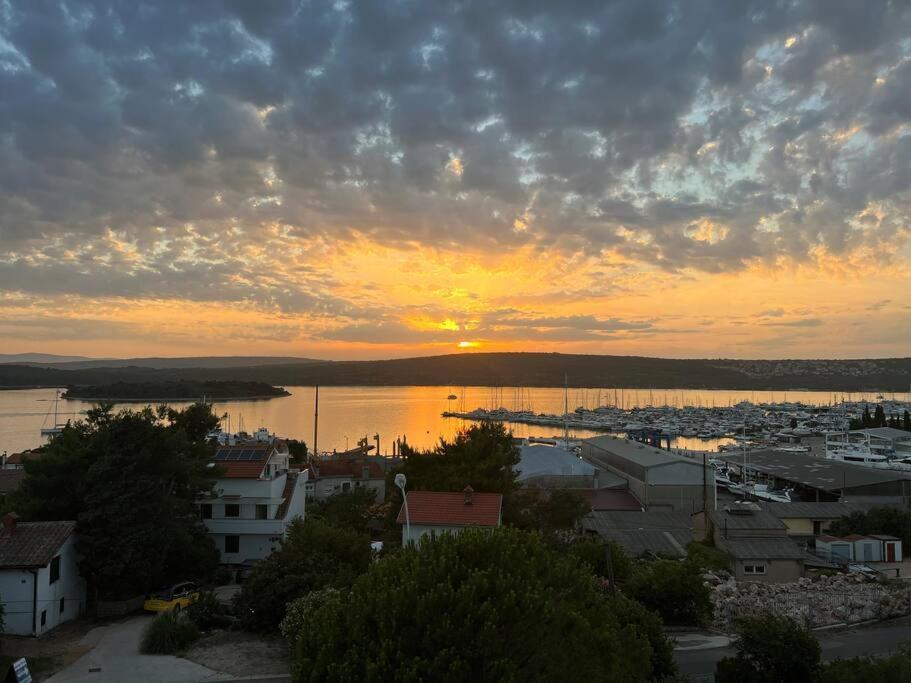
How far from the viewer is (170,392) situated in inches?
5945

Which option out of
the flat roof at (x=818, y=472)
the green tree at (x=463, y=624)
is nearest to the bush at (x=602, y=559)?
the green tree at (x=463, y=624)

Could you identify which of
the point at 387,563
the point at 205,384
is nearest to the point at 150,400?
the point at 205,384

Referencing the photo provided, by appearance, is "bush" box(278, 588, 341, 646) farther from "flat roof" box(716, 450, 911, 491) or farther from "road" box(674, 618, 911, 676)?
"flat roof" box(716, 450, 911, 491)

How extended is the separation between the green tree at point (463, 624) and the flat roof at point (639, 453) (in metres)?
30.8

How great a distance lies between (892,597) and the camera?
728 inches

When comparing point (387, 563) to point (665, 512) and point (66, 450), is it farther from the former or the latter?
point (665, 512)

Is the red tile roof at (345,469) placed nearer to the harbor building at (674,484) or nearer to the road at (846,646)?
the harbor building at (674,484)

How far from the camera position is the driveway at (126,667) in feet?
43.2

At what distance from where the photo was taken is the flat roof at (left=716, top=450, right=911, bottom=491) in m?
38.6

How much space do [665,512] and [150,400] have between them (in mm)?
134974

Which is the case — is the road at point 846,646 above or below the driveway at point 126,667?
below

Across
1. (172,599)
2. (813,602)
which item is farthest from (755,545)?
(172,599)

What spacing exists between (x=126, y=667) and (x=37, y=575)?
410 centimetres

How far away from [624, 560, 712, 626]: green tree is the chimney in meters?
15.5
